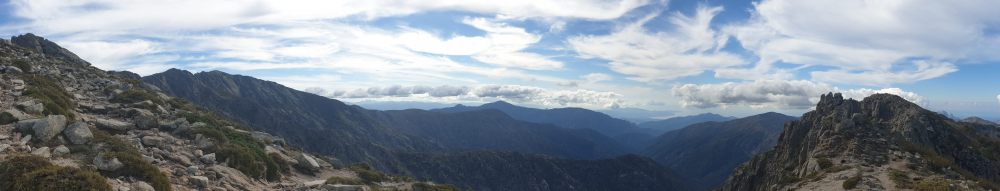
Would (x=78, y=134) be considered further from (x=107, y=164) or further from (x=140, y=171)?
(x=140, y=171)

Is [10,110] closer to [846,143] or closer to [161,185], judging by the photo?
[161,185]

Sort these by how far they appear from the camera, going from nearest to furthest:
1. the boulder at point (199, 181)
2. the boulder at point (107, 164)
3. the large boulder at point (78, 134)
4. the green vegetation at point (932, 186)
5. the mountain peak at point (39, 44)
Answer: the boulder at point (107, 164) < the boulder at point (199, 181) < the large boulder at point (78, 134) < the green vegetation at point (932, 186) < the mountain peak at point (39, 44)

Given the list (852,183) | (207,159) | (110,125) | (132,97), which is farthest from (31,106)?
(852,183)

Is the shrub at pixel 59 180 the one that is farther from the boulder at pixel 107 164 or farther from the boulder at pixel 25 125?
the boulder at pixel 25 125

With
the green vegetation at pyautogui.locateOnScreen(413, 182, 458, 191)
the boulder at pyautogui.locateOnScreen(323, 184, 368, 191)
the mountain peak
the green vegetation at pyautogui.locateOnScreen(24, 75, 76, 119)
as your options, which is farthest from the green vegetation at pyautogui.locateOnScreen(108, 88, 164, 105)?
the mountain peak

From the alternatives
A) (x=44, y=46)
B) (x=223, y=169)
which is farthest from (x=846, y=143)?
(x=44, y=46)

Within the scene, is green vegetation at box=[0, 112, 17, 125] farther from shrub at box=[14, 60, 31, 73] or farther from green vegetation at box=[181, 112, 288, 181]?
shrub at box=[14, 60, 31, 73]

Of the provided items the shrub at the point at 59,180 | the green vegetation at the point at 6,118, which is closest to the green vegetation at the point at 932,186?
the shrub at the point at 59,180
